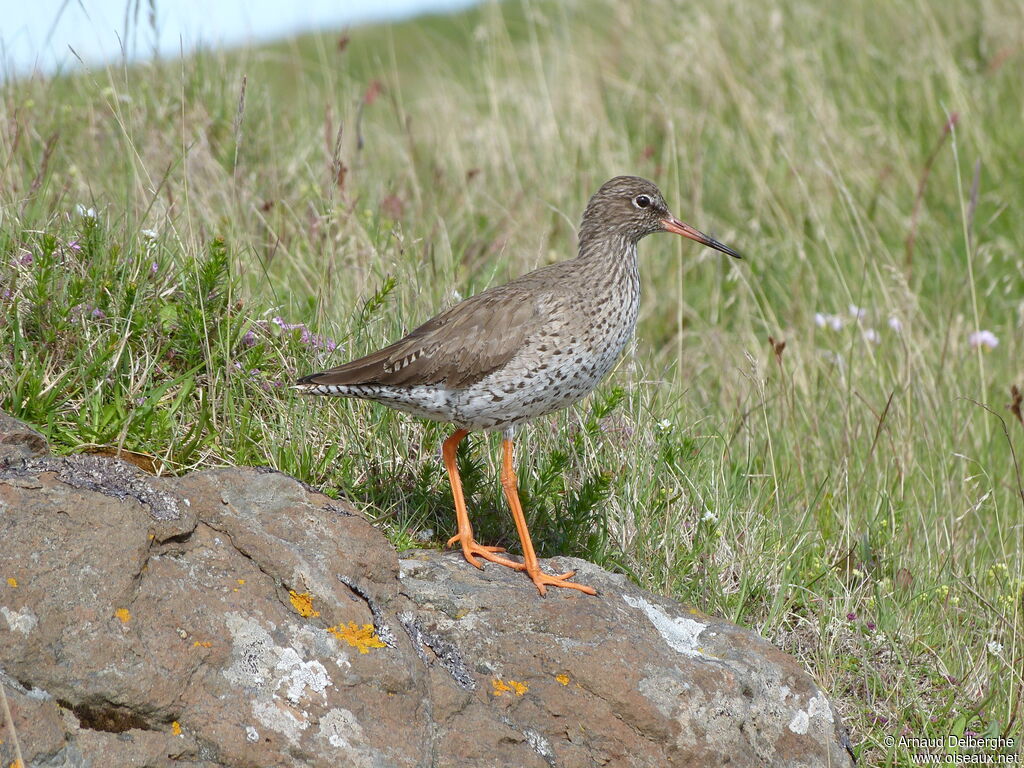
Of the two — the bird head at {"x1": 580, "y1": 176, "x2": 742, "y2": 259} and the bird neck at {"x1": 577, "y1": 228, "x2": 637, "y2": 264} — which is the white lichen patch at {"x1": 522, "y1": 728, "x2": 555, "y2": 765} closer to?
the bird neck at {"x1": 577, "y1": 228, "x2": 637, "y2": 264}

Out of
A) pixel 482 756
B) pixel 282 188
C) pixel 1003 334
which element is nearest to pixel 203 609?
pixel 482 756

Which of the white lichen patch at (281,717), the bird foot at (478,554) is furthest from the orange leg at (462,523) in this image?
the white lichen patch at (281,717)

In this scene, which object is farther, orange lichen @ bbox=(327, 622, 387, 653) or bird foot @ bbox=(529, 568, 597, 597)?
bird foot @ bbox=(529, 568, 597, 597)

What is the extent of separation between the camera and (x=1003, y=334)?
852cm

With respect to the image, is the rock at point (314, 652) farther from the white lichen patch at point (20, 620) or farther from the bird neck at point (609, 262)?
the bird neck at point (609, 262)

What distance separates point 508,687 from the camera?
3732 mm

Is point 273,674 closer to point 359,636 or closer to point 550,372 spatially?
point 359,636

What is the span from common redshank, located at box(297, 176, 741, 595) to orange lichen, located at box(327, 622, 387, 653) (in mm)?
948

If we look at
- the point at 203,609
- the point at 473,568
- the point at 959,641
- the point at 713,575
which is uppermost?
the point at 203,609

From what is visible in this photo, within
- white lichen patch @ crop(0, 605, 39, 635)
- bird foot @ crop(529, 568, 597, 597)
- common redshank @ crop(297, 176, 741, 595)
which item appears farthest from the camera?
common redshank @ crop(297, 176, 741, 595)

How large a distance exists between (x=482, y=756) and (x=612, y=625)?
2.75 feet

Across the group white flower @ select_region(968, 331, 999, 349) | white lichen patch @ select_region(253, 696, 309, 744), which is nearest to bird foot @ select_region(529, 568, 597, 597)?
white lichen patch @ select_region(253, 696, 309, 744)

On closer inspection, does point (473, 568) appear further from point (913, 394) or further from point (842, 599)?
point (913, 394)

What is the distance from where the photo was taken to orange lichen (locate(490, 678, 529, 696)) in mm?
3712
